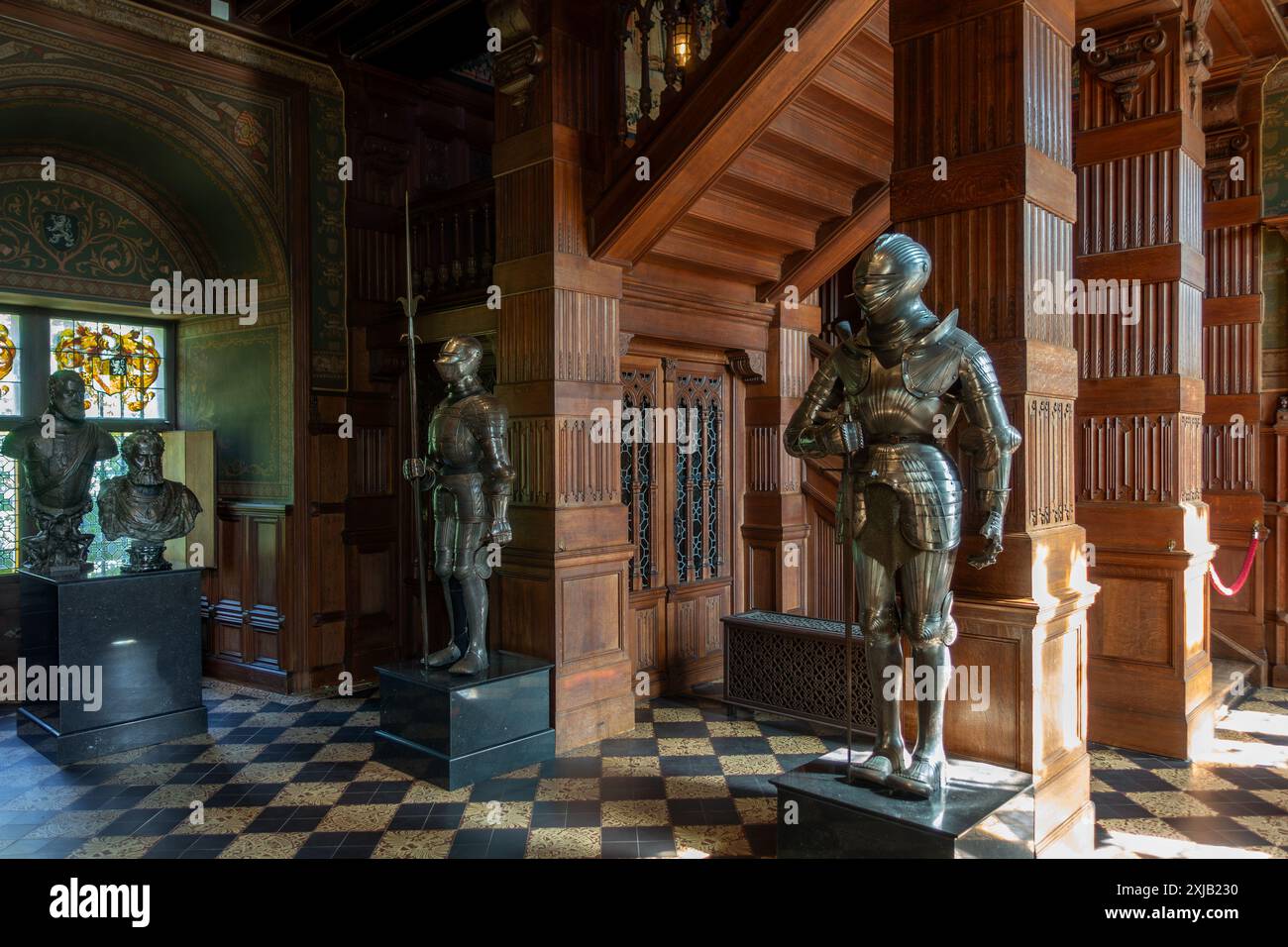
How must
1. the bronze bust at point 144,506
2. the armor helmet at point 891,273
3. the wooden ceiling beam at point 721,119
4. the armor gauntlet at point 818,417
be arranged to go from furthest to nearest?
the bronze bust at point 144,506
the wooden ceiling beam at point 721,119
the armor gauntlet at point 818,417
the armor helmet at point 891,273

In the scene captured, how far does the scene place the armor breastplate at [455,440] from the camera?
421 centimetres

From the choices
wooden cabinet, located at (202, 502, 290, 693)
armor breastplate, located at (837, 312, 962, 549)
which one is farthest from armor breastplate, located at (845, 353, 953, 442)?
wooden cabinet, located at (202, 502, 290, 693)

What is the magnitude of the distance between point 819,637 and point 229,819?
119 inches

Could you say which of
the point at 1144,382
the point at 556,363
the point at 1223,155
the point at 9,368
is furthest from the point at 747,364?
the point at 9,368

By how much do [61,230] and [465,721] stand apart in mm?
4305

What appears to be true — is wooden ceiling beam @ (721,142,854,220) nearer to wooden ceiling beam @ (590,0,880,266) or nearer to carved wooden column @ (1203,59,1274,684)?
wooden ceiling beam @ (590,0,880,266)

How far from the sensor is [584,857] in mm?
3332

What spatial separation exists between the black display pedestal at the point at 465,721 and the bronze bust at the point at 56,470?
212cm

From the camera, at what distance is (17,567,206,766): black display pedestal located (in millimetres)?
4547

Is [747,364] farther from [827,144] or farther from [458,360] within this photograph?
[458,360]

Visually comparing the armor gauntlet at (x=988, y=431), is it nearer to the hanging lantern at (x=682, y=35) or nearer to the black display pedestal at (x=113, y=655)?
the hanging lantern at (x=682, y=35)

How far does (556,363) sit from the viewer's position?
15.1 ft

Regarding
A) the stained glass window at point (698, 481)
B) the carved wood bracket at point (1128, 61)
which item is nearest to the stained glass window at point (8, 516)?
the stained glass window at point (698, 481)

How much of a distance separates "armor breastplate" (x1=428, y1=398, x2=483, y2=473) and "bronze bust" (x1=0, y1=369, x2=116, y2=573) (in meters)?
2.28
